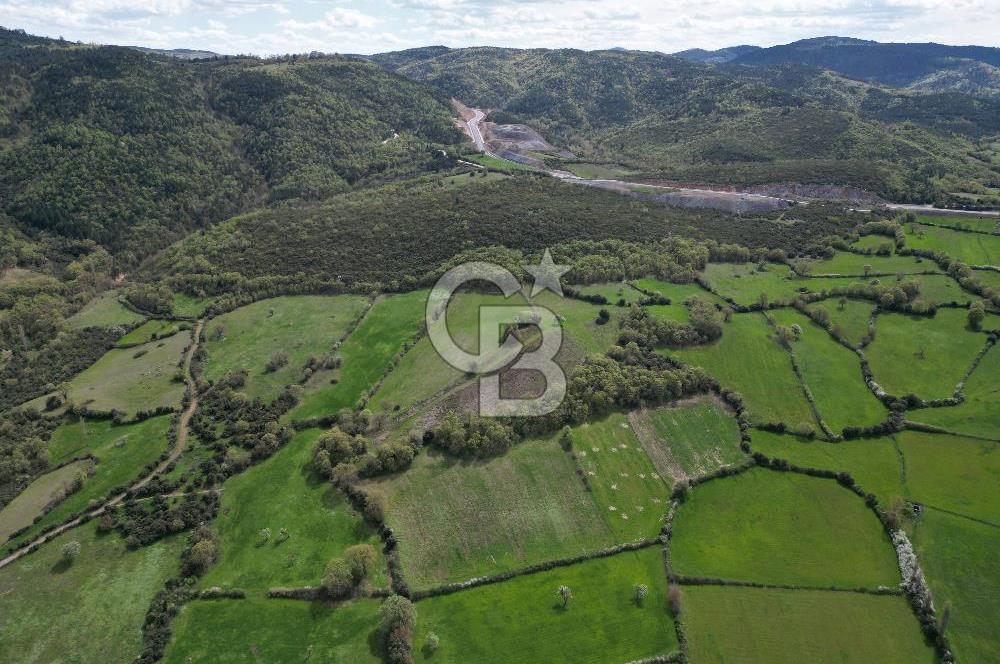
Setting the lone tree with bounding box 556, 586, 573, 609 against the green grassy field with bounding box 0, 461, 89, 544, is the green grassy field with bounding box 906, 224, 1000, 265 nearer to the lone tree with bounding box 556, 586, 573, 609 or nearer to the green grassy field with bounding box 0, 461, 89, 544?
the lone tree with bounding box 556, 586, 573, 609

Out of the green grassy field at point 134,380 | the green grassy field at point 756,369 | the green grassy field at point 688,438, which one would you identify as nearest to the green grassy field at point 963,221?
the green grassy field at point 756,369

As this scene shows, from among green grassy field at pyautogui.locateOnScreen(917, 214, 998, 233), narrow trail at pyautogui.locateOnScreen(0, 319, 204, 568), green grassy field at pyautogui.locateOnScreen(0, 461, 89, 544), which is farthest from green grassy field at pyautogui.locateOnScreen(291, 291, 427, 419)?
green grassy field at pyautogui.locateOnScreen(917, 214, 998, 233)

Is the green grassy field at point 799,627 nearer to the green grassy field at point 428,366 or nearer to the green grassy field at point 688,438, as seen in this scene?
the green grassy field at point 688,438

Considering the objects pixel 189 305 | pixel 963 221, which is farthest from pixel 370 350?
pixel 963 221

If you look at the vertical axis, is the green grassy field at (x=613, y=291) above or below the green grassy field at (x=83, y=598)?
above

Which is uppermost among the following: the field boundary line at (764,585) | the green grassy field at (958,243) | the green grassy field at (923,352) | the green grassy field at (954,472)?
the green grassy field at (958,243)

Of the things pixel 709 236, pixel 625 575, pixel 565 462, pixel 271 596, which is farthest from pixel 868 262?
pixel 271 596

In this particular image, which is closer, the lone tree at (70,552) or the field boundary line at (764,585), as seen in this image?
the field boundary line at (764,585)

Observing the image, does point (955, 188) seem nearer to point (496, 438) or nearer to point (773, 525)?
point (773, 525)
